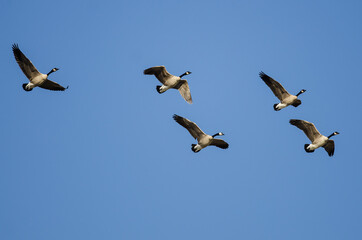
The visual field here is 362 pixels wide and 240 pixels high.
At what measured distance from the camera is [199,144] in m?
45.9

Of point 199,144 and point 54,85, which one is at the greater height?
point 54,85

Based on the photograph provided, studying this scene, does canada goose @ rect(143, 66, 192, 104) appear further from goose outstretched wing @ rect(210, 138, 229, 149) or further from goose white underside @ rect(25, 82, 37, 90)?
goose white underside @ rect(25, 82, 37, 90)

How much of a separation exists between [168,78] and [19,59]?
9216 mm

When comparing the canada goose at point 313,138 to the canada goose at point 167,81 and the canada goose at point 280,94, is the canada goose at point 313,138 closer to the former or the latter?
the canada goose at point 280,94

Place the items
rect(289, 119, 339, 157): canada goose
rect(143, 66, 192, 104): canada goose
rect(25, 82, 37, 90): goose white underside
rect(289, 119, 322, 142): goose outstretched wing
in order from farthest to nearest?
rect(143, 66, 192, 104): canada goose, rect(289, 119, 339, 157): canada goose, rect(289, 119, 322, 142): goose outstretched wing, rect(25, 82, 37, 90): goose white underside

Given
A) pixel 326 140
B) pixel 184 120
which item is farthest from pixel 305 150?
pixel 184 120

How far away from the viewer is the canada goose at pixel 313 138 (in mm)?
46219

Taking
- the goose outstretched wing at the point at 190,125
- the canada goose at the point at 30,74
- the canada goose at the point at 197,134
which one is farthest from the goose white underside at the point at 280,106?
the canada goose at the point at 30,74

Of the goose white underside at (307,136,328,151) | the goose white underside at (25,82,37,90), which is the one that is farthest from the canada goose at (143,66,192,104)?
the goose white underside at (307,136,328,151)

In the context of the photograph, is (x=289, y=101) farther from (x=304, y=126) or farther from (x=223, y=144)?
(x=223, y=144)

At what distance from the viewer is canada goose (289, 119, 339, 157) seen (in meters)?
46.2

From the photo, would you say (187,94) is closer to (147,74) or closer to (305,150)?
(147,74)

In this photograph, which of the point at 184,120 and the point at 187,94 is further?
the point at 187,94

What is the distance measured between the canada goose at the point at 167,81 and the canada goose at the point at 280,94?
5.16m
